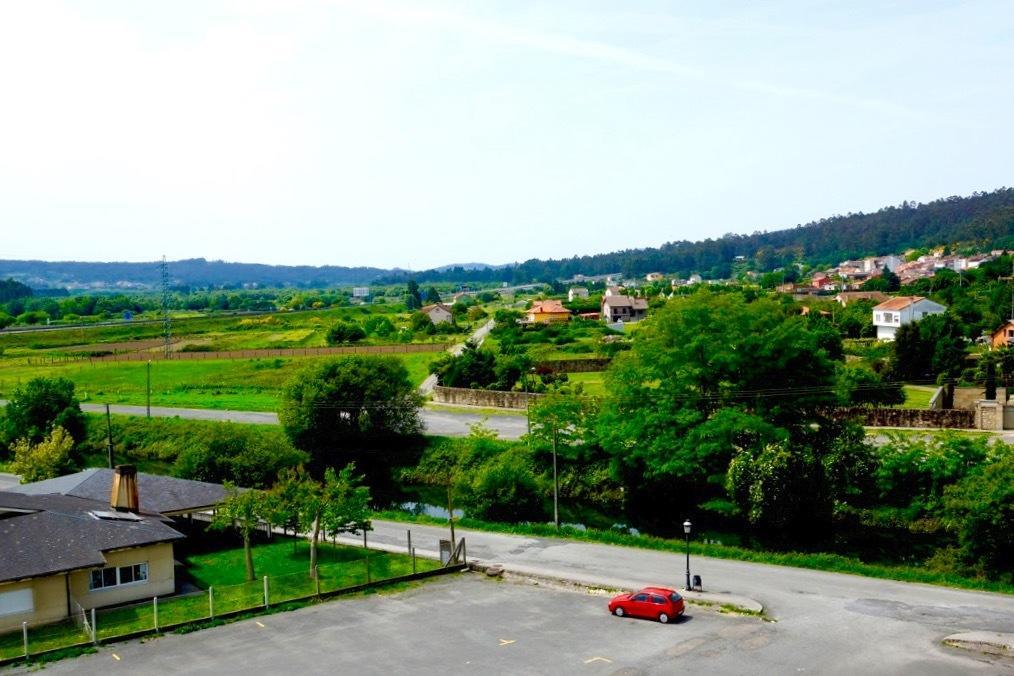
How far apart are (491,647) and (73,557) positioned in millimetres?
13269

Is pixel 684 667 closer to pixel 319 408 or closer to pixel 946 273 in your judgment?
pixel 319 408

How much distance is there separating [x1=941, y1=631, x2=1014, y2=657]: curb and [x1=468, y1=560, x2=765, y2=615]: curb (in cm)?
528

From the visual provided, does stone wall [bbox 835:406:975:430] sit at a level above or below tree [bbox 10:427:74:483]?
above

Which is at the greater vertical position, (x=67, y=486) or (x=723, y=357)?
(x=723, y=357)

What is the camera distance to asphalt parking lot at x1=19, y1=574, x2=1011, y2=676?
23.1m

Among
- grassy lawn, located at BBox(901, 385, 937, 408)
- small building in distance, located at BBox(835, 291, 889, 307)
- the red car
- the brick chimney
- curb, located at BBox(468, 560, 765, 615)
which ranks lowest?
curb, located at BBox(468, 560, 765, 615)

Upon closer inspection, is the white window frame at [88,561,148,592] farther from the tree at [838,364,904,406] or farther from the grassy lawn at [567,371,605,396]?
the tree at [838,364,904,406]

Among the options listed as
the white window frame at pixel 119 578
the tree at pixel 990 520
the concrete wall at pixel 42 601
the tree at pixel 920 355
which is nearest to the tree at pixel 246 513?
the white window frame at pixel 119 578

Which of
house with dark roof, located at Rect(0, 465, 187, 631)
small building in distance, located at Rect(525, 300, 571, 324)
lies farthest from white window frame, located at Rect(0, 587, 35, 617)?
small building in distance, located at Rect(525, 300, 571, 324)

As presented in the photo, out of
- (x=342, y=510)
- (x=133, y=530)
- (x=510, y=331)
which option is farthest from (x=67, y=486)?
(x=510, y=331)

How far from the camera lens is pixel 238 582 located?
1260 inches

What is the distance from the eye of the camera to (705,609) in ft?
91.9

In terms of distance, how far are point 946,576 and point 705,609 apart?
9.67 metres

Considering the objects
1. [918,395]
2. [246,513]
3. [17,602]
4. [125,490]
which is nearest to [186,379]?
[125,490]
